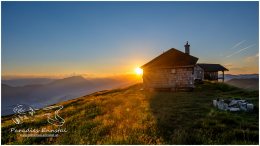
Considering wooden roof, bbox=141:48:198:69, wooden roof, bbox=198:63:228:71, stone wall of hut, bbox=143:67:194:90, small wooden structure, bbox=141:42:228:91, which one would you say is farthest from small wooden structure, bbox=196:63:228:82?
stone wall of hut, bbox=143:67:194:90

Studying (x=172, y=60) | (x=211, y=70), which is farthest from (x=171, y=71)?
(x=211, y=70)

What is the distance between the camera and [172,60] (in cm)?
2645

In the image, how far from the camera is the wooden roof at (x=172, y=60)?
25625 millimetres

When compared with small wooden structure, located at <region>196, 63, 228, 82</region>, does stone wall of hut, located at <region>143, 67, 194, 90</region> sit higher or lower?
lower

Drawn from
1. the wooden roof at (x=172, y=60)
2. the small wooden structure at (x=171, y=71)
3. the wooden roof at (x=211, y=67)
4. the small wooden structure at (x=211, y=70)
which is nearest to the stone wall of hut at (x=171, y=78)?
the small wooden structure at (x=171, y=71)

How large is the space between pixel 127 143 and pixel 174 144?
1400 mm

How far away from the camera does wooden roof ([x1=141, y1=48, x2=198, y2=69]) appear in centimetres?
2562

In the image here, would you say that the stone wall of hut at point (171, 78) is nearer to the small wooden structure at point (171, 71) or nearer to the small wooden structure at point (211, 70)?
the small wooden structure at point (171, 71)

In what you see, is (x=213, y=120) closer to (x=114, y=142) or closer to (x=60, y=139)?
(x=114, y=142)

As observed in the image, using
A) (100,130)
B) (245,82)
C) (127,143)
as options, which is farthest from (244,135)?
(245,82)

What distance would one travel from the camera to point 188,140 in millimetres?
6766

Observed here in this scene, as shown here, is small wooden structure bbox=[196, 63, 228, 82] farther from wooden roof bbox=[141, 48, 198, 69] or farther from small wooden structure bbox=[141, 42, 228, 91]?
small wooden structure bbox=[141, 42, 228, 91]

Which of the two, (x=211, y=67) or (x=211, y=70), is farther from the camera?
(x=211, y=67)

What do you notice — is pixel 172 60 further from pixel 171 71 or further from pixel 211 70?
pixel 211 70
